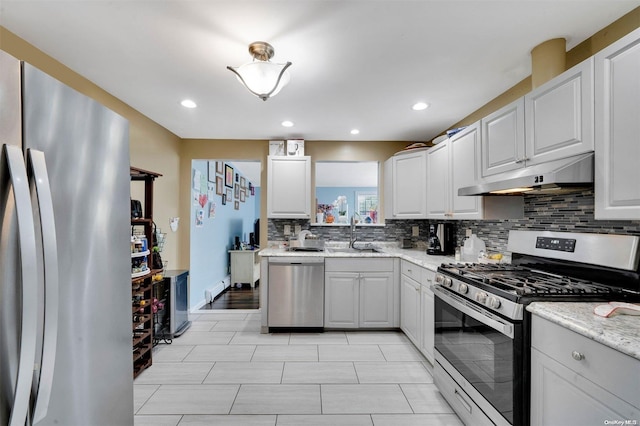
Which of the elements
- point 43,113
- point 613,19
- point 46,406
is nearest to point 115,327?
point 46,406

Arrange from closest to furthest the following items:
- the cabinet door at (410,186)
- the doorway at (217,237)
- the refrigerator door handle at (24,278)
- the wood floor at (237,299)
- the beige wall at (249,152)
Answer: the refrigerator door handle at (24,278)
the cabinet door at (410,186)
the beige wall at (249,152)
the doorway at (217,237)
the wood floor at (237,299)

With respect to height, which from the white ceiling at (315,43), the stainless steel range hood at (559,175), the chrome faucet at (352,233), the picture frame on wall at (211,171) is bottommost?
the chrome faucet at (352,233)

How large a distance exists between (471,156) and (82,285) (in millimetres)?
2578

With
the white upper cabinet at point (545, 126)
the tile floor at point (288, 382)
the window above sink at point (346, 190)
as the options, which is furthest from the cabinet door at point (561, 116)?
the window above sink at point (346, 190)

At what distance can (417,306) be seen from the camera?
2.60 metres

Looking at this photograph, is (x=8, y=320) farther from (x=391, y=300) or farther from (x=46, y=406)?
(x=391, y=300)

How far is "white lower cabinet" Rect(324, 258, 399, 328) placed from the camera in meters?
3.08

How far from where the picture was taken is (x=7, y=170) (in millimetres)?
731

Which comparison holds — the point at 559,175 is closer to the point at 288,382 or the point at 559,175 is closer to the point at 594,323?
the point at 594,323

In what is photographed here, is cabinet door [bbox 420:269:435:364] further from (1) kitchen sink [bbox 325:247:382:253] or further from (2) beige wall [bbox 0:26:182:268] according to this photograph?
(2) beige wall [bbox 0:26:182:268]

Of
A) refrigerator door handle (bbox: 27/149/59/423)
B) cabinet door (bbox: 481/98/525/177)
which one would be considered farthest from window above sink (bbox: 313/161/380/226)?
refrigerator door handle (bbox: 27/149/59/423)

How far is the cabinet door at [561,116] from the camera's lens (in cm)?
137

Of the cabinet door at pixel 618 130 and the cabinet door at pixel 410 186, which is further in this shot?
the cabinet door at pixel 410 186

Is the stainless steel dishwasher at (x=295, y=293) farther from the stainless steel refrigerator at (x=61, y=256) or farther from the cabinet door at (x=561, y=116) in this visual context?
the cabinet door at (x=561, y=116)
